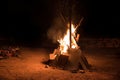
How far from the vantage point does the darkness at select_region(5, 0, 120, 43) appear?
2416 cm

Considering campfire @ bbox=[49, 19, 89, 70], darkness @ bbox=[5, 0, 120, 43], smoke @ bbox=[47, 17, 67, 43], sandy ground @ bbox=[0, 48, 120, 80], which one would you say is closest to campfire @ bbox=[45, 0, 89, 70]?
campfire @ bbox=[49, 19, 89, 70]

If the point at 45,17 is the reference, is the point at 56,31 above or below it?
below

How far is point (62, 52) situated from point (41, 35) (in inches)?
350

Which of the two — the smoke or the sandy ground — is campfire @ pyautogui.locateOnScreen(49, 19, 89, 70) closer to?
the sandy ground

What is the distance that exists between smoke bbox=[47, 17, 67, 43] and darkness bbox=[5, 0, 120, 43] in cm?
43

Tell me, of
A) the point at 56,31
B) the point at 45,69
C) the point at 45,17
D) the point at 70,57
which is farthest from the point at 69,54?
the point at 45,17

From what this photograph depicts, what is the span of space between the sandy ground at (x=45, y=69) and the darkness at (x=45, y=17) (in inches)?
257

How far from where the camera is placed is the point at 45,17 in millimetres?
25828

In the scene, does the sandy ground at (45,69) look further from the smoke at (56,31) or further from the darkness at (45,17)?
the darkness at (45,17)

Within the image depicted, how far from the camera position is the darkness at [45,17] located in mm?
24156

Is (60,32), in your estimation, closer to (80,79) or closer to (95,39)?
(95,39)

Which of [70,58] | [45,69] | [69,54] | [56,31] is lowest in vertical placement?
[45,69]

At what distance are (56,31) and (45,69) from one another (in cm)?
886

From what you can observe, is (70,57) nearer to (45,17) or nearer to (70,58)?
(70,58)
